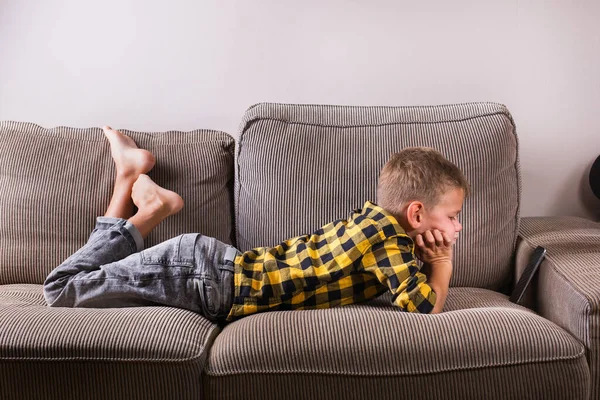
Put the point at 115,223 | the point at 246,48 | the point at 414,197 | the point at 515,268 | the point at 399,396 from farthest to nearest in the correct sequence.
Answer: the point at 246,48
the point at 515,268
the point at 115,223
the point at 414,197
the point at 399,396

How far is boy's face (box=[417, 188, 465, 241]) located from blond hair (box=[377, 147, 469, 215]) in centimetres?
1

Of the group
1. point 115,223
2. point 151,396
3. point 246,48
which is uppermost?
point 246,48

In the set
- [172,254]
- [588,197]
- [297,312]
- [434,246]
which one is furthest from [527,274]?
[172,254]

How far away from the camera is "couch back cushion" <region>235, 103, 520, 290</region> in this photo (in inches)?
80.2

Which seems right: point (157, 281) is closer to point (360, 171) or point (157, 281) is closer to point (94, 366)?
point (94, 366)

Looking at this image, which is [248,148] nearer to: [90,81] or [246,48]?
[246,48]

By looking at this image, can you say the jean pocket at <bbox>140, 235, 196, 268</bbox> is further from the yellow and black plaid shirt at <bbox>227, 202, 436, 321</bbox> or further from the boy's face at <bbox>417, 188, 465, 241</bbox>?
the boy's face at <bbox>417, 188, 465, 241</bbox>

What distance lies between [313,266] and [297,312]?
5.5 inches

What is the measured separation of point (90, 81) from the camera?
2473 millimetres

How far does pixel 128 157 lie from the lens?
81.1 inches

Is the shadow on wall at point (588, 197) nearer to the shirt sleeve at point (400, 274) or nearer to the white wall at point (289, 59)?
the white wall at point (289, 59)

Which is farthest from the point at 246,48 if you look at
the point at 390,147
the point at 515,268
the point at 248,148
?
the point at 515,268

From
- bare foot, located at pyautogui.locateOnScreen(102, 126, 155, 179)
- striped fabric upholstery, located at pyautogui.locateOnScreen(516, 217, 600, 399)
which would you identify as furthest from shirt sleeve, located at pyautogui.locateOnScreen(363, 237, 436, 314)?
bare foot, located at pyautogui.locateOnScreen(102, 126, 155, 179)

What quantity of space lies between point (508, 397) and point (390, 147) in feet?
2.76
